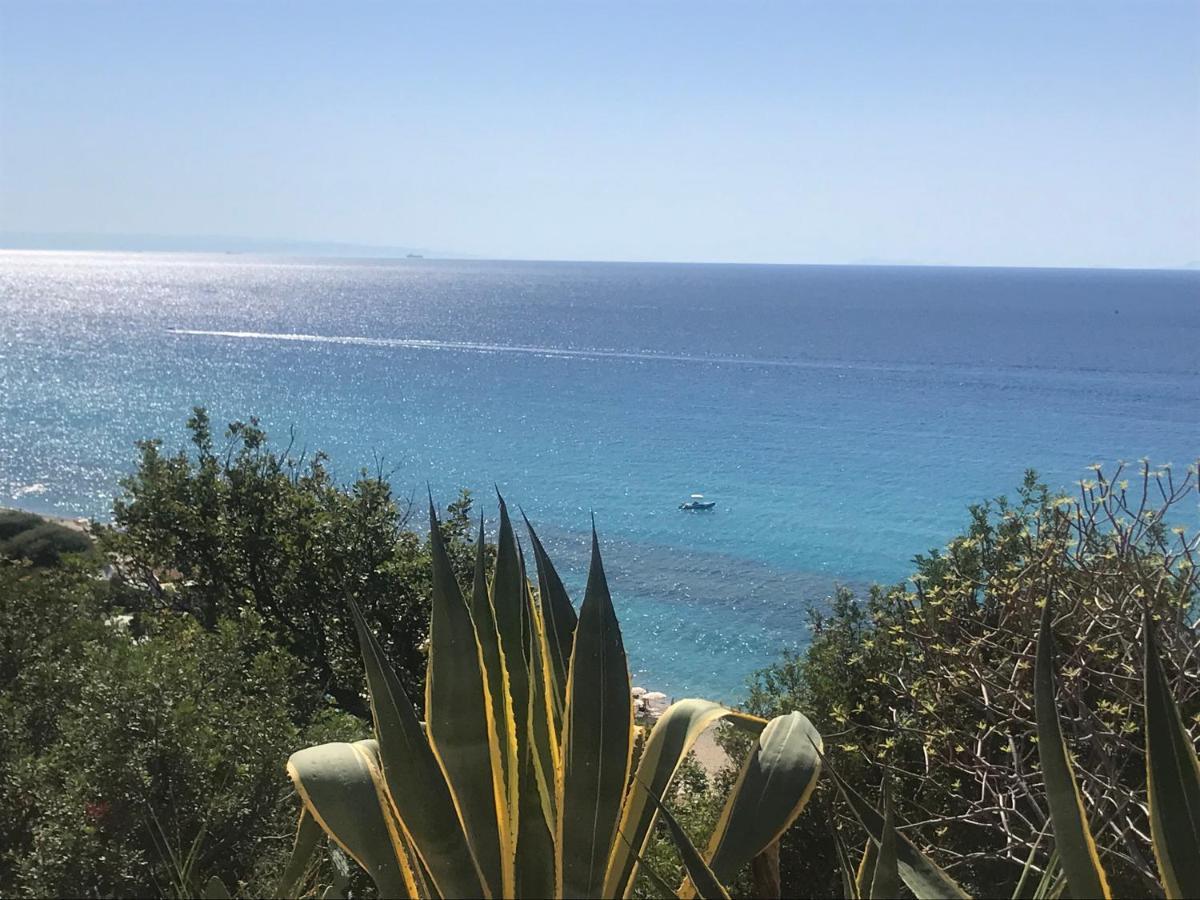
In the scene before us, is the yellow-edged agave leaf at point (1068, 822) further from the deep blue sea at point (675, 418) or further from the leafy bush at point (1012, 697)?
the deep blue sea at point (675, 418)

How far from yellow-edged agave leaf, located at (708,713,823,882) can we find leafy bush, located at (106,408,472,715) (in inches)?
293

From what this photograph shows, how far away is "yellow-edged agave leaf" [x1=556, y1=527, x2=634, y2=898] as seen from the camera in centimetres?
176

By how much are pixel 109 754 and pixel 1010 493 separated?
3449 cm

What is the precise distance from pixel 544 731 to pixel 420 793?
1.27 ft

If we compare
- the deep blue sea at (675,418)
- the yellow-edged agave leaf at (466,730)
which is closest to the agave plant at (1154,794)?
the yellow-edged agave leaf at (466,730)

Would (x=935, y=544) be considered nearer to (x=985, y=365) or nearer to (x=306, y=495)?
(x=306, y=495)

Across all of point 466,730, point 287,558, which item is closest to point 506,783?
point 466,730

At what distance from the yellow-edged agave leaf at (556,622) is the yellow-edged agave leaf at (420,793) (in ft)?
1.16

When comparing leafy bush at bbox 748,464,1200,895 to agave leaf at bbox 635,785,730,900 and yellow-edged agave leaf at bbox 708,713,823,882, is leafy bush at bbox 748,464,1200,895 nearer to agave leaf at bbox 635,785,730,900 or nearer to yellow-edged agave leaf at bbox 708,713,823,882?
yellow-edged agave leaf at bbox 708,713,823,882

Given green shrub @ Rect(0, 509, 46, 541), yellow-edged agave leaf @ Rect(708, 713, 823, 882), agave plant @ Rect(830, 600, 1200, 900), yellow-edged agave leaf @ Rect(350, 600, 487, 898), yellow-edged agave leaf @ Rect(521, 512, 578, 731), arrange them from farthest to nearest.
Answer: green shrub @ Rect(0, 509, 46, 541) < yellow-edged agave leaf @ Rect(521, 512, 578, 731) < yellow-edged agave leaf @ Rect(708, 713, 823, 882) < yellow-edged agave leaf @ Rect(350, 600, 487, 898) < agave plant @ Rect(830, 600, 1200, 900)

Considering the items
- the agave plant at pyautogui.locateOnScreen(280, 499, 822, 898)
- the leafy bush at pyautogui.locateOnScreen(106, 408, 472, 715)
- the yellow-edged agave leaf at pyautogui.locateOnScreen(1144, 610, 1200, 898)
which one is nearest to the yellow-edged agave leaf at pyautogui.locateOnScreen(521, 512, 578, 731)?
the agave plant at pyautogui.locateOnScreen(280, 499, 822, 898)

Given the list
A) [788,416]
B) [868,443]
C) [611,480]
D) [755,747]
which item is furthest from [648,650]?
[788,416]

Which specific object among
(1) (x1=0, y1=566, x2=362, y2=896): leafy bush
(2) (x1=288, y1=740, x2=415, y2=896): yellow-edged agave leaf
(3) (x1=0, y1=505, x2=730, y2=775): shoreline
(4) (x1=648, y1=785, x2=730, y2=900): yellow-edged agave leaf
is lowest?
(3) (x1=0, y1=505, x2=730, y2=775): shoreline

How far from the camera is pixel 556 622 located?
7.40 ft
